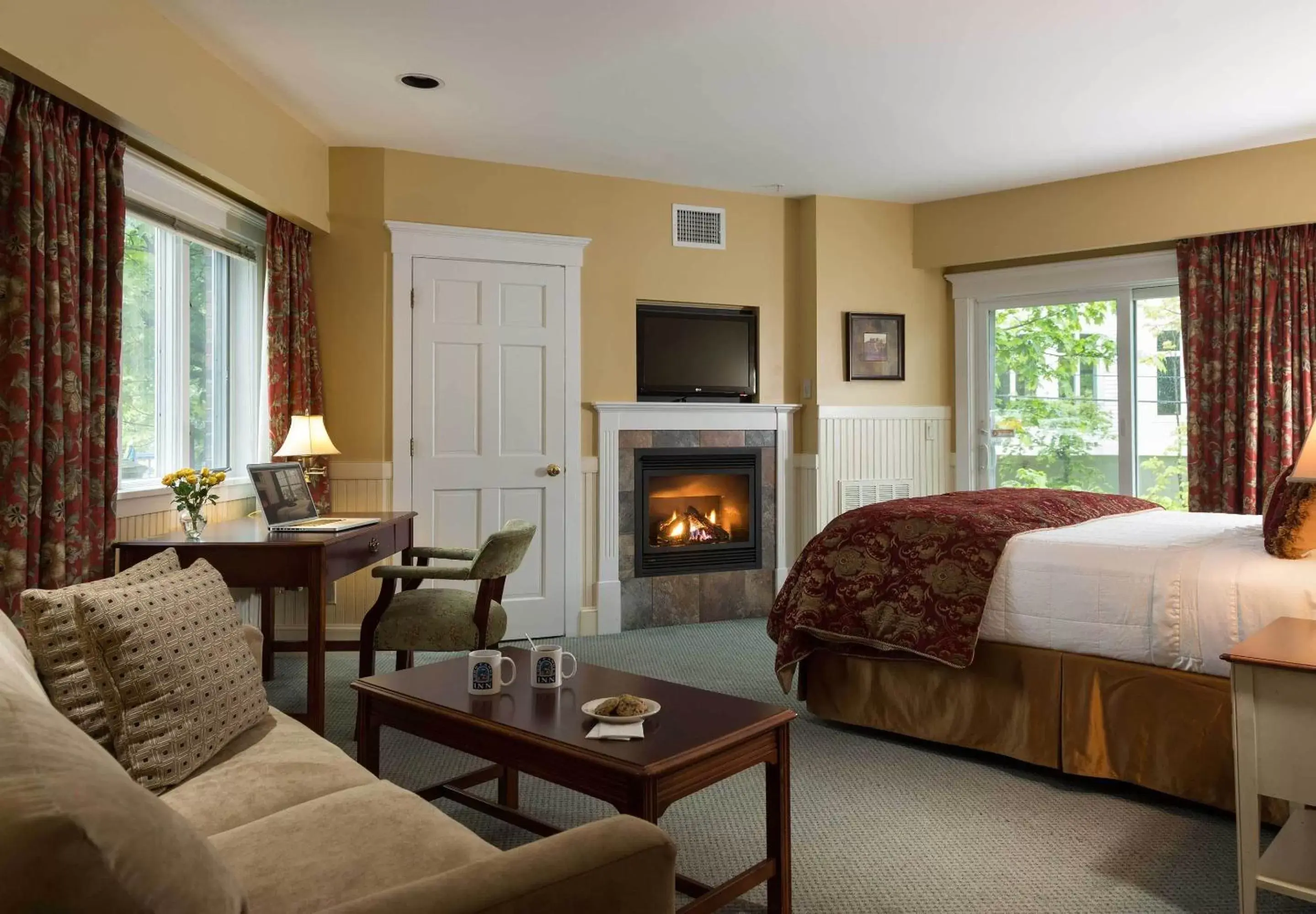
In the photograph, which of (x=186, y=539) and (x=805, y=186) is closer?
(x=186, y=539)

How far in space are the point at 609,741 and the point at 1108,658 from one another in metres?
1.71

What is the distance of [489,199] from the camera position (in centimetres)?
495

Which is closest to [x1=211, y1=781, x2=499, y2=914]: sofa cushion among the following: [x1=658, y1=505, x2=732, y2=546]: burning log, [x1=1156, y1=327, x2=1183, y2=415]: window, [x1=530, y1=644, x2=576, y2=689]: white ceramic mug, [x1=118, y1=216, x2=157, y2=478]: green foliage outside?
[x1=530, y1=644, x2=576, y2=689]: white ceramic mug

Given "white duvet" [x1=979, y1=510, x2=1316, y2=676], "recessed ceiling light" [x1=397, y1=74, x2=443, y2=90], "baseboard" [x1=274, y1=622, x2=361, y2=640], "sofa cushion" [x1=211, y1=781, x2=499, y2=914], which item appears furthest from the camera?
"baseboard" [x1=274, y1=622, x2=361, y2=640]

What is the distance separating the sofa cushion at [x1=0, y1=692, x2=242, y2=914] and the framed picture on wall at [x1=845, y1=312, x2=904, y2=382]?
16.9ft

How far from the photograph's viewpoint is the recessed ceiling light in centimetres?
382

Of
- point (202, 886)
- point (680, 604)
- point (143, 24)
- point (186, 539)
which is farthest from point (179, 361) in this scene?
point (202, 886)

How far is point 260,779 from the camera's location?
1788 mm

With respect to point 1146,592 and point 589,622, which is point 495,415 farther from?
point 1146,592

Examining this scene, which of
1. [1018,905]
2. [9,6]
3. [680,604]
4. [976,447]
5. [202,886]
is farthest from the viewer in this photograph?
[976,447]

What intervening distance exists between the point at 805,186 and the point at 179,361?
3498 millimetres

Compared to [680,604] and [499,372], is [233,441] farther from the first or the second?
[680,604]

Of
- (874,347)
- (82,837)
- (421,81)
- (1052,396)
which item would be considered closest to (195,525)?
(421,81)

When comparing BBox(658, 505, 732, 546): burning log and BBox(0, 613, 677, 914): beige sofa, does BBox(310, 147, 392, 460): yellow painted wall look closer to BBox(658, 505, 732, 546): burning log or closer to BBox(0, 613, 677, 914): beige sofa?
BBox(658, 505, 732, 546): burning log
